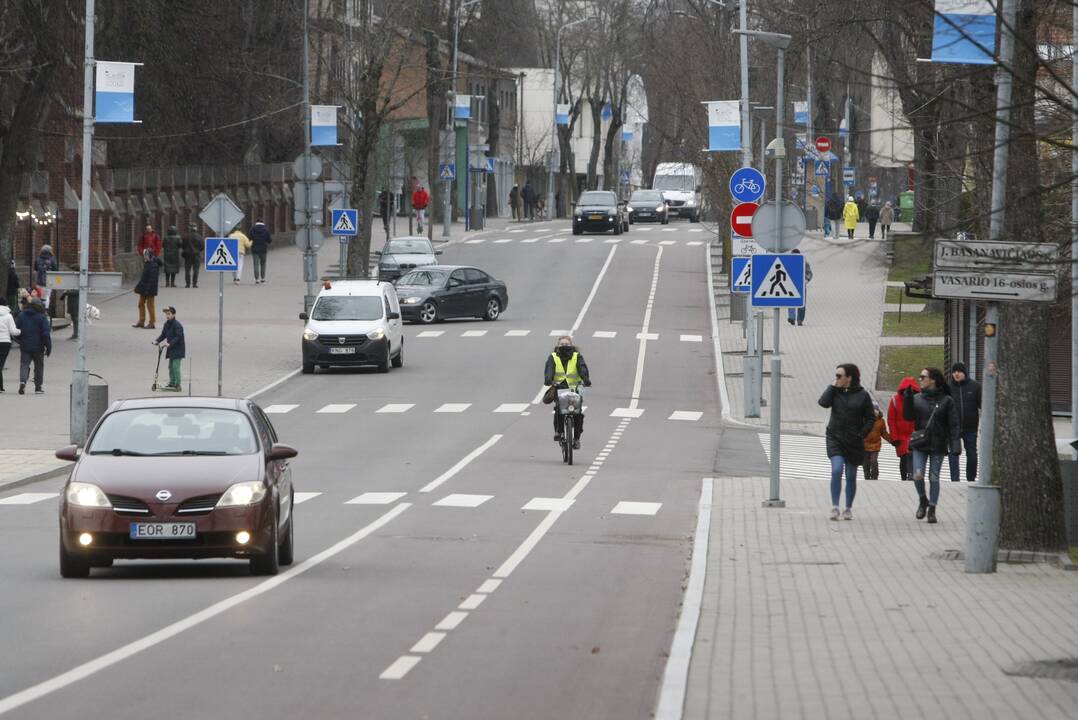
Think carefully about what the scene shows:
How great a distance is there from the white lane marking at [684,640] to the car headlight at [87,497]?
14.5 ft

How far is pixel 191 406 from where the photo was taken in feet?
50.9

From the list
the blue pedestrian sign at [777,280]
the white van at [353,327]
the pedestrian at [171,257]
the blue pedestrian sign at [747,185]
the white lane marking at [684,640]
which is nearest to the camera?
the white lane marking at [684,640]

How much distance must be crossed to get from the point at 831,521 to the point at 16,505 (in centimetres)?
921

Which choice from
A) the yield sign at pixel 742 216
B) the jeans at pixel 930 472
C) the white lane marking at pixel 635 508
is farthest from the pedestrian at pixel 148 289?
the jeans at pixel 930 472

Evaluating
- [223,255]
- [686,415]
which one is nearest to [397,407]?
[223,255]

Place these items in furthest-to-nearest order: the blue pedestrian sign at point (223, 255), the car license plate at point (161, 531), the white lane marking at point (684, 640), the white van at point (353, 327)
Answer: the white van at point (353, 327), the blue pedestrian sign at point (223, 255), the car license plate at point (161, 531), the white lane marking at point (684, 640)

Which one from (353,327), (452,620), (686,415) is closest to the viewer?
(452,620)

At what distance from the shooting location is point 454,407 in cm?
3422

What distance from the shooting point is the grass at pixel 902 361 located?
39.0 m

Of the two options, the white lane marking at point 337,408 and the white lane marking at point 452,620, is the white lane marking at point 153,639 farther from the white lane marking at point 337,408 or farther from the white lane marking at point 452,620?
the white lane marking at point 337,408

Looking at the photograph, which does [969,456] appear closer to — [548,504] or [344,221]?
[548,504]

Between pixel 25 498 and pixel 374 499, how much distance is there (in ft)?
13.6

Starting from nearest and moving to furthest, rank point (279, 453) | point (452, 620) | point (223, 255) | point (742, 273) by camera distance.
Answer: point (452, 620), point (279, 453), point (742, 273), point (223, 255)

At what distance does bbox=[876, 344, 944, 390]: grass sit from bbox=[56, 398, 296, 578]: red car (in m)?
24.5
